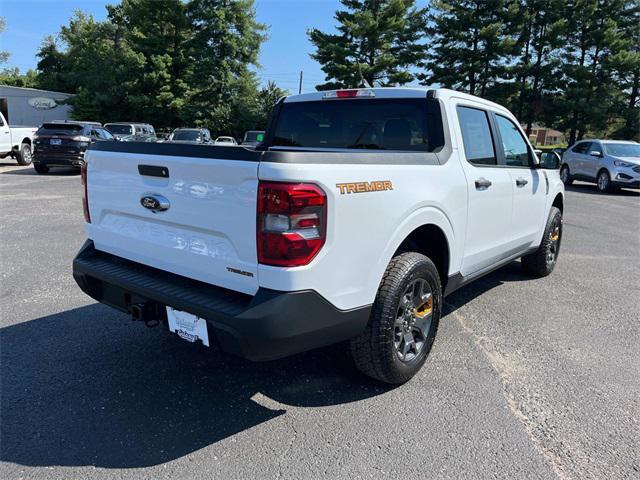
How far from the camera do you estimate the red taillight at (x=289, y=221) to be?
2.26 meters

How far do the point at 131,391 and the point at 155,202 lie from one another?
1218 millimetres

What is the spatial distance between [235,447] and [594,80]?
39385 millimetres

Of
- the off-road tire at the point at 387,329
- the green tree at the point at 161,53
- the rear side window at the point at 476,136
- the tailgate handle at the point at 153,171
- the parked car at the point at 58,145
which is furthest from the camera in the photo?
the green tree at the point at 161,53

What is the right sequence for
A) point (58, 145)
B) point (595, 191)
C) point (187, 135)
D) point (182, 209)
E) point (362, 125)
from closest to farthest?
1. point (182, 209)
2. point (362, 125)
3. point (58, 145)
4. point (595, 191)
5. point (187, 135)

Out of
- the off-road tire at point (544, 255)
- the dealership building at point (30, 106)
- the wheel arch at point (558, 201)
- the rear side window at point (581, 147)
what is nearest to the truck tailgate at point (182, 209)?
the off-road tire at point (544, 255)

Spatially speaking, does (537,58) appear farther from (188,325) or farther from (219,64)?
(188,325)

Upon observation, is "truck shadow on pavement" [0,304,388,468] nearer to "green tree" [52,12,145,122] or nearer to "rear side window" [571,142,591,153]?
"rear side window" [571,142,591,153]

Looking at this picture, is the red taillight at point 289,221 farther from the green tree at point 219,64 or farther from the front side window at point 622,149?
the green tree at point 219,64

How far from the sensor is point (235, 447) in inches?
99.1

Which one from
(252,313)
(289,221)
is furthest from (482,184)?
(252,313)

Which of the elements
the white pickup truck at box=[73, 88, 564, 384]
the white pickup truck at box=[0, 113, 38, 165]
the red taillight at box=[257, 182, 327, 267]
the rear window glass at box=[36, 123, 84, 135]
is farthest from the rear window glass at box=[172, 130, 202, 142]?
the red taillight at box=[257, 182, 327, 267]

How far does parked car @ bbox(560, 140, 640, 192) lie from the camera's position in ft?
51.8

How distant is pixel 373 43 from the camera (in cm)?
3722

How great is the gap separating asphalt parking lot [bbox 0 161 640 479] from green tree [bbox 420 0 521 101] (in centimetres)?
3535
